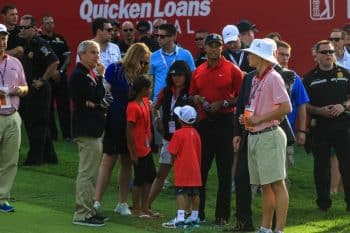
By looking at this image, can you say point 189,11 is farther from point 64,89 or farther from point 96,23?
point 96,23

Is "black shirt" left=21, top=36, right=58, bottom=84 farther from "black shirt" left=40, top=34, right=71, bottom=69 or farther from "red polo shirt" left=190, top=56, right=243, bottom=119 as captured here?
"red polo shirt" left=190, top=56, right=243, bottom=119

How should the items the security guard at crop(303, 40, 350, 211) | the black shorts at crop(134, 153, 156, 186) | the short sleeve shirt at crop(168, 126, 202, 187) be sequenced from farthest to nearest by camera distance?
the security guard at crop(303, 40, 350, 211), the black shorts at crop(134, 153, 156, 186), the short sleeve shirt at crop(168, 126, 202, 187)

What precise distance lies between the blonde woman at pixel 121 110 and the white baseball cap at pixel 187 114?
2.42 ft

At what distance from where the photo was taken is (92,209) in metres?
10.4

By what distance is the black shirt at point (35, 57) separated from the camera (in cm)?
1445

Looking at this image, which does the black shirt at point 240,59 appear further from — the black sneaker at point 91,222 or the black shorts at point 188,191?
the black sneaker at point 91,222

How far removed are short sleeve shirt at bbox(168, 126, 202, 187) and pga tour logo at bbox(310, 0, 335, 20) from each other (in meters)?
7.19

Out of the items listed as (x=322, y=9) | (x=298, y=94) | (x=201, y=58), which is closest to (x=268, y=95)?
(x=298, y=94)

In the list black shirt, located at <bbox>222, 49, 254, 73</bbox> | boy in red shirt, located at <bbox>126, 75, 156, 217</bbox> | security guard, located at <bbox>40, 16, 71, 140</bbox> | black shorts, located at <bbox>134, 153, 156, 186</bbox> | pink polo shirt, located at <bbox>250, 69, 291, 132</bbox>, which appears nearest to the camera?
pink polo shirt, located at <bbox>250, 69, 291, 132</bbox>

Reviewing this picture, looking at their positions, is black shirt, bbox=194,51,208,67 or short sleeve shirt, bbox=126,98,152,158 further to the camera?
black shirt, bbox=194,51,208,67

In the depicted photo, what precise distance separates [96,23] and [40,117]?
9.19 ft

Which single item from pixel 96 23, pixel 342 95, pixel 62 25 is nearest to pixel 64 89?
pixel 62 25

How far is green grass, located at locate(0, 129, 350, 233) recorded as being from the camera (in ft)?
34.0

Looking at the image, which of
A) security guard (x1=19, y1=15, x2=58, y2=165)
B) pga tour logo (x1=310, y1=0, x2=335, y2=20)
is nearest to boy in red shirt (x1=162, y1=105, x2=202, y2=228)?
security guard (x1=19, y1=15, x2=58, y2=165)
